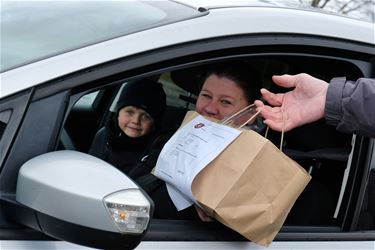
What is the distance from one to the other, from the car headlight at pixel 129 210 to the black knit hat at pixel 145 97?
4.06 ft

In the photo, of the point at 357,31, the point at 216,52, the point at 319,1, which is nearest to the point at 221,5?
the point at 216,52

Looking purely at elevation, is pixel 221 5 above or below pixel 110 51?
above

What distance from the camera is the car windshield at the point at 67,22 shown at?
1.69 m

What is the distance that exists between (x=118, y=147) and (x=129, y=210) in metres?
1.11

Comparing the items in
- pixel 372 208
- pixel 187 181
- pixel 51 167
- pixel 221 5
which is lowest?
pixel 372 208

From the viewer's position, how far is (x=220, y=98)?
2.36 metres

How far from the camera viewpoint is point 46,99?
1524mm

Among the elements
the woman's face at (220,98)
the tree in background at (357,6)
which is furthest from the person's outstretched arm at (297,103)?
the tree in background at (357,6)

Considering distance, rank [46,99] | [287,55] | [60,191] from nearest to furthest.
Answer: [60,191] → [46,99] → [287,55]

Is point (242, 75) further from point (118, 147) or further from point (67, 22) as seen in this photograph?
point (67, 22)

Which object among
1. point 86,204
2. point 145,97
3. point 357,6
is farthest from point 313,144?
point 357,6

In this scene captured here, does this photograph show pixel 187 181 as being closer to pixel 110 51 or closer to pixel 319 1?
pixel 110 51

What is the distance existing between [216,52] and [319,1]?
9424mm

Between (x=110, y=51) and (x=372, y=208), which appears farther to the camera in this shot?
(x=372, y=208)
